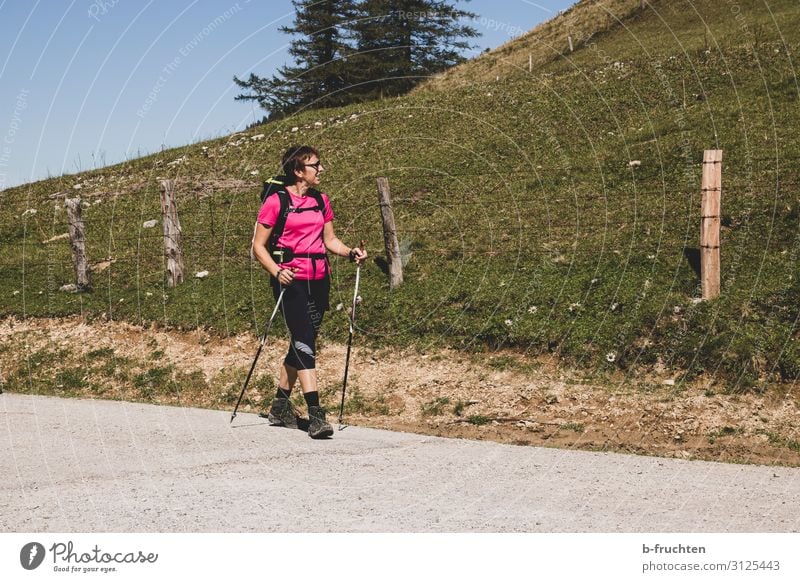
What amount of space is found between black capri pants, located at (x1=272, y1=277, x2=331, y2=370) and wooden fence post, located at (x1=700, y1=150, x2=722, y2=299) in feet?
20.4

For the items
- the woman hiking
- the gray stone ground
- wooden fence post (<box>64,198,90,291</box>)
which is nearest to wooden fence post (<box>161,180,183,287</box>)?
wooden fence post (<box>64,198,90,291</box>)

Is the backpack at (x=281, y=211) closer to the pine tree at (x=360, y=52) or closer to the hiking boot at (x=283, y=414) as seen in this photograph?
the hiking boot at (x=283, y=414)

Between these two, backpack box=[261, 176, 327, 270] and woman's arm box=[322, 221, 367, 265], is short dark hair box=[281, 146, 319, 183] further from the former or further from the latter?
woman's arm box=[322, 221, 367, 265]

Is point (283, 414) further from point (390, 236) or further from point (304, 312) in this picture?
point (390, 236)

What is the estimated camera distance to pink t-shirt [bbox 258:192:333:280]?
934 centimetres

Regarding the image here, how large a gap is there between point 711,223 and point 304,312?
6643mm

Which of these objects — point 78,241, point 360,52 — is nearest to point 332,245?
point 78,241

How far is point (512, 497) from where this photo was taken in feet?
23.8

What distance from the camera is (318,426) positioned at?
31.2 ft

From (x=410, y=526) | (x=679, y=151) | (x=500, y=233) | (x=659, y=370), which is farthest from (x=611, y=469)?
(x=679, y=151)

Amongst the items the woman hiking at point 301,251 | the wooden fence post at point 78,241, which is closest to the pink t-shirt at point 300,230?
the woman hiking at point 301,251

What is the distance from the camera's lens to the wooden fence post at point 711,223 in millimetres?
13141

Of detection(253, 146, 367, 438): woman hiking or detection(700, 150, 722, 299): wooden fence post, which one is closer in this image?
detection(253, 146, 367, 438): woman hiking

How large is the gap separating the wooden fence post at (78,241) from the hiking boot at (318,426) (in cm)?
1154
